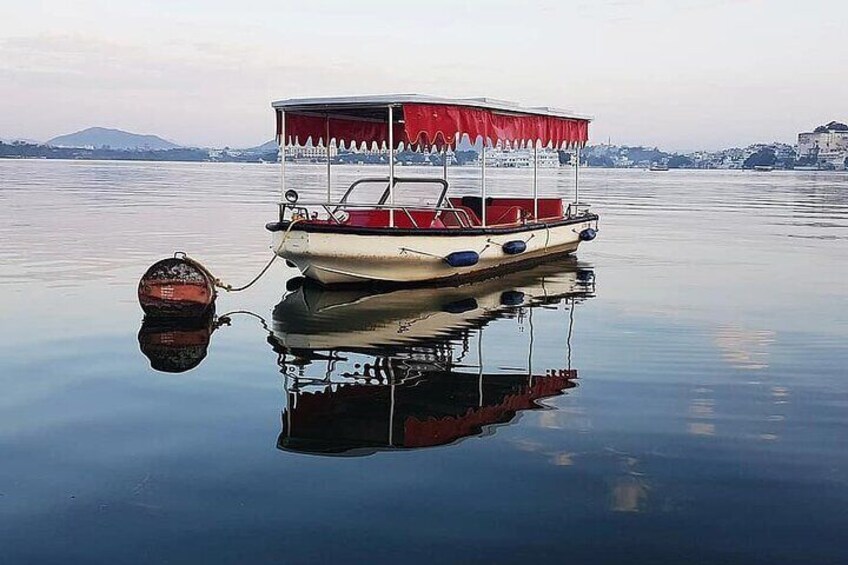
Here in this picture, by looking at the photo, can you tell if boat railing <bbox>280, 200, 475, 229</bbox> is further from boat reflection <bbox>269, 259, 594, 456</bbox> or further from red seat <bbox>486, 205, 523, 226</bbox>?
red seat <bbox>486, 205, 523, 226</bbox>

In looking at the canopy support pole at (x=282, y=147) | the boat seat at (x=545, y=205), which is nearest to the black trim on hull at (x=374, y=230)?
the canopy support pole at (x=282, y=147)

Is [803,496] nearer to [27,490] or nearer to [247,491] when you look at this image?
[247,491]

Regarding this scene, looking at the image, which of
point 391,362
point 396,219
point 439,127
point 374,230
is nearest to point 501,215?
point 396,219

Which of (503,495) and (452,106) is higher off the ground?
(452,106)

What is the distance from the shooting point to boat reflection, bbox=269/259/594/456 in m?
7.52

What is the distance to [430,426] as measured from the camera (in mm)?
7609

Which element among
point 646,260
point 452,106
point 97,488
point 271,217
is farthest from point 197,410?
point 271,217

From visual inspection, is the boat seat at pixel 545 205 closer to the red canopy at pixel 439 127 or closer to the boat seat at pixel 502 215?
the boat seat at pixel 502 215

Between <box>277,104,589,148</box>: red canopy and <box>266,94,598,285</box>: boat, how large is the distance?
2 centimetres

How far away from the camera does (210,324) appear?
12156mm

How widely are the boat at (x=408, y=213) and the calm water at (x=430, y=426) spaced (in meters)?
0.69

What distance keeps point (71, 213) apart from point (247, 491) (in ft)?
95.1

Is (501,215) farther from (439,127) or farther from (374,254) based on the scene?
(374,254)

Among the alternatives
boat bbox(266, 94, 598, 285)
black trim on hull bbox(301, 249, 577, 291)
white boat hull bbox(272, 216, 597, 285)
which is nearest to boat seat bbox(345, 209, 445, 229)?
boat bbox(266, 94, 598, 285)
